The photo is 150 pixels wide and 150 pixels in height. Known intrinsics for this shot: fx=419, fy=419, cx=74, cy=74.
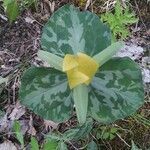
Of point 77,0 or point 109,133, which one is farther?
point 77,0

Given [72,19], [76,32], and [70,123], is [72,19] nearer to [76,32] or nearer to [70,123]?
[76,32]

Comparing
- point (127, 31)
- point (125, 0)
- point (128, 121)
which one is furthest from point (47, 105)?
point (125, 0)

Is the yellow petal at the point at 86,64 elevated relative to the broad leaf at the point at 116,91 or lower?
elevated

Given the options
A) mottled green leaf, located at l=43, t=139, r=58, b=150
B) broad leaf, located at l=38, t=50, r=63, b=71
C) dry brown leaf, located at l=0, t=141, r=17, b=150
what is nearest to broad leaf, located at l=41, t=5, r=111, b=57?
broad leaf, located at l=38, t=50, r=63, b=71

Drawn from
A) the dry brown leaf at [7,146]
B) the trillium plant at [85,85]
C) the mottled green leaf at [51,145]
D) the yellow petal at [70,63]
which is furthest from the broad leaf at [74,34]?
the dry brown leaf at [7,146]

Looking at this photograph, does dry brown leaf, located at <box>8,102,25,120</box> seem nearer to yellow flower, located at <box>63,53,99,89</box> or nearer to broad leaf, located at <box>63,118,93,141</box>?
broad leaf, located at <box>63,118,93,141</box>

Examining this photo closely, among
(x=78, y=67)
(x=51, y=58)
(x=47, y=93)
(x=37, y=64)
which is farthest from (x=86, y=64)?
(x=37, y=64)

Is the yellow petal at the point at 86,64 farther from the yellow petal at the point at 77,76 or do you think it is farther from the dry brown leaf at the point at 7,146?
the dry brown leaf at the point at 7,146
